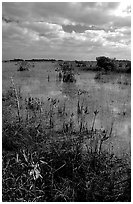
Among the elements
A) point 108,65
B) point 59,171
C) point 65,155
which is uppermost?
point 108,65

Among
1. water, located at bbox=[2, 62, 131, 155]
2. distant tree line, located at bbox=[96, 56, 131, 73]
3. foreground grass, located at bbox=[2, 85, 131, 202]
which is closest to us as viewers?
foreground grass, located at bbox=[2, 85, 131, 202]

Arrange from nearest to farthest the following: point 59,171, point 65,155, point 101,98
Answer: point 59,171, point 65,155, point 101,98

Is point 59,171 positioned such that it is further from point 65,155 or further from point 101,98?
point 101,98

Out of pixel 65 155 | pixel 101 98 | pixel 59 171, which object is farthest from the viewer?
pixel 101 98

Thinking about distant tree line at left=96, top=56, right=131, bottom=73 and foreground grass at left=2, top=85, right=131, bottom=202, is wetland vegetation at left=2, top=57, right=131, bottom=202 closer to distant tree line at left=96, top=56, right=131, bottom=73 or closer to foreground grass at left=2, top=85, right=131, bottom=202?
foreground grass at left=2, top=85, right=131, bottom=202

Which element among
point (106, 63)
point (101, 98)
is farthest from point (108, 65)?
point (101, 98)

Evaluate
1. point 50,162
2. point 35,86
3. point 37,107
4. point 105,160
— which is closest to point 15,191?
point 50,162

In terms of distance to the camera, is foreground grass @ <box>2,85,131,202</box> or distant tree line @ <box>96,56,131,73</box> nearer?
foreground grass @ <box>2,85,131,202</box>

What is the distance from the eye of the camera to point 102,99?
584 centimetres

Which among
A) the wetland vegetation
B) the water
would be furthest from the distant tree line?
the wetland vegetation

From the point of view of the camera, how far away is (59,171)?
282 cm

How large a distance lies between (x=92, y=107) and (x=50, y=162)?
240cm

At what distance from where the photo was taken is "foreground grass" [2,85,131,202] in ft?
8.26

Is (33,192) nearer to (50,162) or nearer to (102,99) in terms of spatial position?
(50,162)
